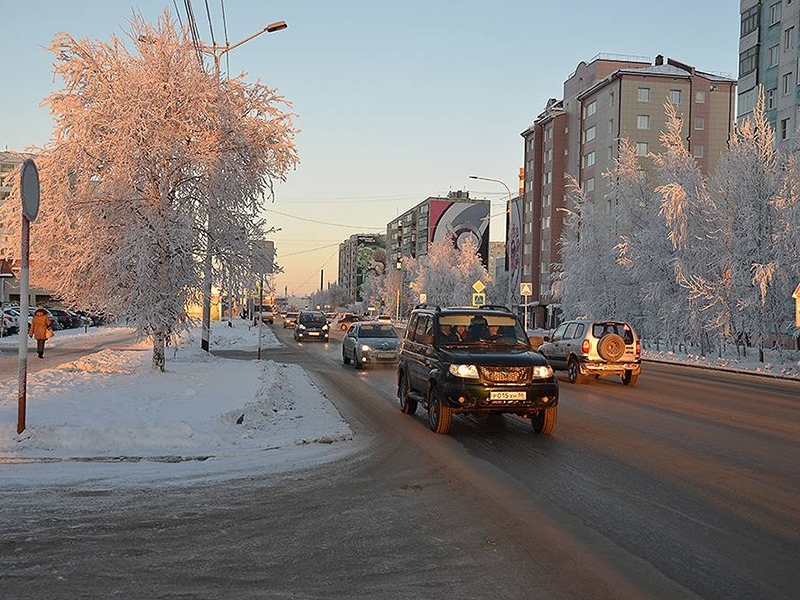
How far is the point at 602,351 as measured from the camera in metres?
21.7

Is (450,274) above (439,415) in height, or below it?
above

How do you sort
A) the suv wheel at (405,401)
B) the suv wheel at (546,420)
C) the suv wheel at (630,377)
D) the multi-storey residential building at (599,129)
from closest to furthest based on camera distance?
the suv wheel at (546,420)
the suv wheel at (405,401)
the suv wheel at (630,377)
the multi-storey residential building at (599,129)

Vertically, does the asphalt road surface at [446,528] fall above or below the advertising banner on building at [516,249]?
below

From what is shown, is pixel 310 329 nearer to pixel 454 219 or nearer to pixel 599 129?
pixel 599 129

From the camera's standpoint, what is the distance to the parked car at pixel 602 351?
21.7 meters

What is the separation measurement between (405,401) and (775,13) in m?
47.8

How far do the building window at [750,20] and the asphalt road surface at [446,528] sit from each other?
4969 cm

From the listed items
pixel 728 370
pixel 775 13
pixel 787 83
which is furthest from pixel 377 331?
pixel 775 13

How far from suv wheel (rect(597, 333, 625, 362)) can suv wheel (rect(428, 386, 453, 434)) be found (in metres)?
10.3

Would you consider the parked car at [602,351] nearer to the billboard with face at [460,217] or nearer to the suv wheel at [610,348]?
the suv wheel at [610,348]

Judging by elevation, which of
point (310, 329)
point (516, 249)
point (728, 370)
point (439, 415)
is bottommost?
point (728, 370)

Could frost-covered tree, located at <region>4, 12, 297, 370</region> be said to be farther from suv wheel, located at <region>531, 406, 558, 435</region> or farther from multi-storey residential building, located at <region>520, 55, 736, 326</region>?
multi-storey residential building, located at <region>520, 55, 736, 326</region>

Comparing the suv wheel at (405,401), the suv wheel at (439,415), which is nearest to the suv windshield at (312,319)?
the suv wheel at (405,401)

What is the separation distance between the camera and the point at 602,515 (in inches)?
282
